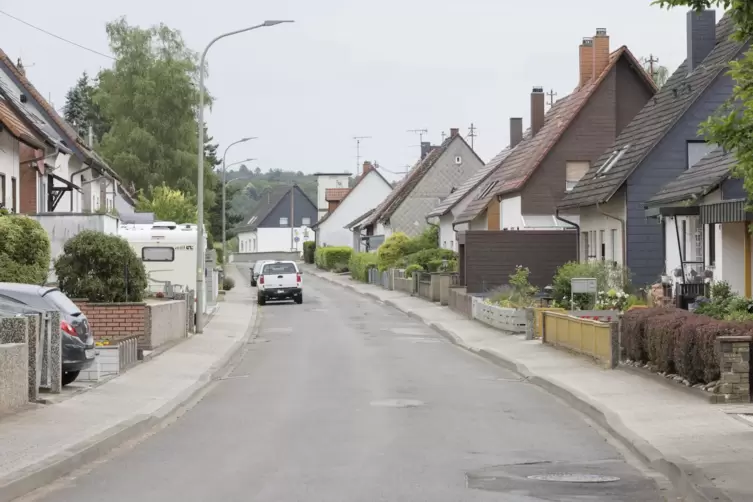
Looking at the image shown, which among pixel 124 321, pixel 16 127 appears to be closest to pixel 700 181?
pixel 124 321

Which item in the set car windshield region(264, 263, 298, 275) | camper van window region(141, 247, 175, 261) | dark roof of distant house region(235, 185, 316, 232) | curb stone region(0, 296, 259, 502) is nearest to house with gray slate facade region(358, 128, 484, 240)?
car windshield region(264, 263, 298, 275)

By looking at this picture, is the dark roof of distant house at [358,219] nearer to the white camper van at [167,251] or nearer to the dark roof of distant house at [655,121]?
the dark roof of distant house at [655,121]

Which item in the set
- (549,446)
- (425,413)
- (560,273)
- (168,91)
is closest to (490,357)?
(560,273)

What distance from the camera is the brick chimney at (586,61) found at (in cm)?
5050

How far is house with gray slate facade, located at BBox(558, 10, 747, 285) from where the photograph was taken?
35.8 m

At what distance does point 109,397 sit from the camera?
18.8 m

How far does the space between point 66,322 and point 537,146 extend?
34.8 m

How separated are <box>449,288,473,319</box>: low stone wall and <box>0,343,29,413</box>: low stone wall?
27.2 meters

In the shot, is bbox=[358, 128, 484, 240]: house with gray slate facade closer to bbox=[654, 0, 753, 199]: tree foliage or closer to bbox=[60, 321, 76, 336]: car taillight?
bbox=[60, 321, 76, 336]: car taillight

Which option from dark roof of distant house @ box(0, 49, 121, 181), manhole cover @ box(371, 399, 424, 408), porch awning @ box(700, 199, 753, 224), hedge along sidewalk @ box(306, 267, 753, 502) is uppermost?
dark roof of distant house @ box(0, 49, 121, 181)

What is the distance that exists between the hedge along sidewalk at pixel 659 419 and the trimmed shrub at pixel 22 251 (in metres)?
9.62

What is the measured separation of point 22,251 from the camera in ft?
80.5

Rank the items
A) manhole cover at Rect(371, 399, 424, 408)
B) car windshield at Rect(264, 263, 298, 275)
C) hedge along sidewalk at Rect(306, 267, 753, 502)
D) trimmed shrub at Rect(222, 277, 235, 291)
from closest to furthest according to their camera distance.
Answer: hedge along sidewalk at Rect(306, 267, 753, 502) < manhole cover at Rect(371, 399, 424, 408) < car windshield at Rect(264, 263, 298, 275) < trimmed shrub at Rect(222, 277, 235, 291)

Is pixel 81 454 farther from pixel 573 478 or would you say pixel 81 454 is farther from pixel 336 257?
pixel 336 257
